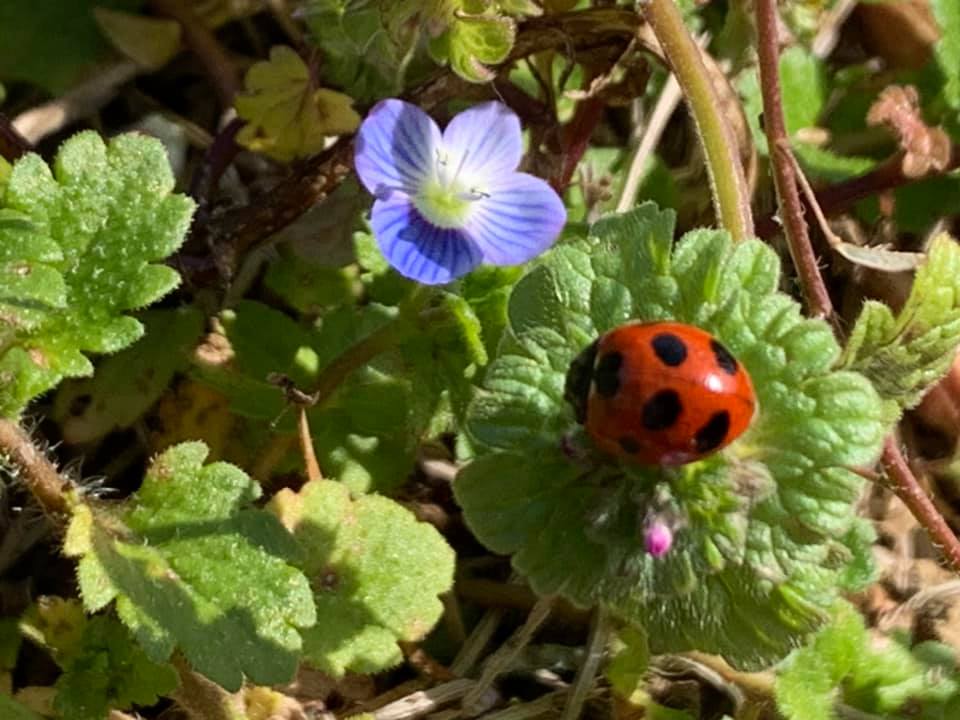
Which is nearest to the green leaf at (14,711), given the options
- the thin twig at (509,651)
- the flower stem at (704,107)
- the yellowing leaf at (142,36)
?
the thin twig at (509,651)

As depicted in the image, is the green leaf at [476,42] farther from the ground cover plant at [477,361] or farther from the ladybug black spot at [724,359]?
the ladybug black spot at [724,359]

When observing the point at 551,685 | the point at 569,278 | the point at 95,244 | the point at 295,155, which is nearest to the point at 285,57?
the point at 295,155

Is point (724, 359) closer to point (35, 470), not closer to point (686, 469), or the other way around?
point (686, 469)

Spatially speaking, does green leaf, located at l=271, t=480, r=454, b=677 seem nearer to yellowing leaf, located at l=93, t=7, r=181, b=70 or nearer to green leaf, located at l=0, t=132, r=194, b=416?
green leaf, located at l=0, t=132, r=194, b=416

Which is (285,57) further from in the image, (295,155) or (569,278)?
(569,278)

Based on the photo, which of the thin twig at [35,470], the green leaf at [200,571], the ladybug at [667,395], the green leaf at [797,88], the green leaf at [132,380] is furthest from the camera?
the green leaf at [797,88]

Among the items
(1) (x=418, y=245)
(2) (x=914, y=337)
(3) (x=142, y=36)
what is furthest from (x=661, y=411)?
(3) (x=142, y=36)

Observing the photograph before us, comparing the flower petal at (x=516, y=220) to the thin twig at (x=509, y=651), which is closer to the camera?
the flower petal at (x=516, y=220)
